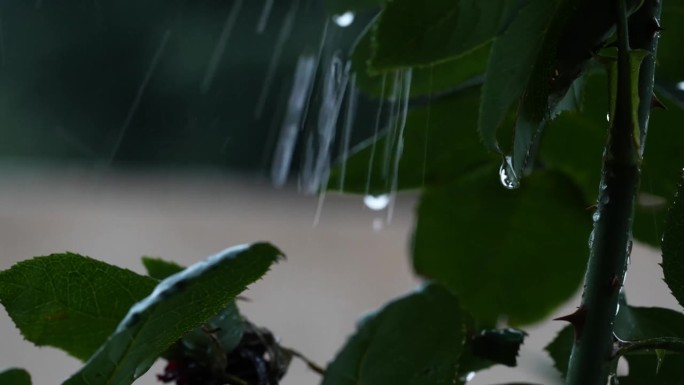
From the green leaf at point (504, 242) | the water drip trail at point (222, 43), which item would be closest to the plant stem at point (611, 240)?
the green leaf at point (504, 242)

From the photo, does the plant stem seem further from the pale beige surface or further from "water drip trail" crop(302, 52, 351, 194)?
the pale beige surface

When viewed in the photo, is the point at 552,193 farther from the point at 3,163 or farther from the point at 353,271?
the point at 3,163

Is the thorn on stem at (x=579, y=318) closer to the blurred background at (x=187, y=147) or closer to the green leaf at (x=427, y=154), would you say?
the green leaf at (x=427, y=154)

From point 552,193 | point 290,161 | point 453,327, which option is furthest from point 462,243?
point 290,161

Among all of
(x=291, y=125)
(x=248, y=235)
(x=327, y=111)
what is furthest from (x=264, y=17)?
(x=327, y=111)

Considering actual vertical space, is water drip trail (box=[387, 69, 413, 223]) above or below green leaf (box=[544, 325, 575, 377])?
above

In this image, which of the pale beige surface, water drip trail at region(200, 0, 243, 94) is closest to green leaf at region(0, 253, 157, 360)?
the pale beige surface
